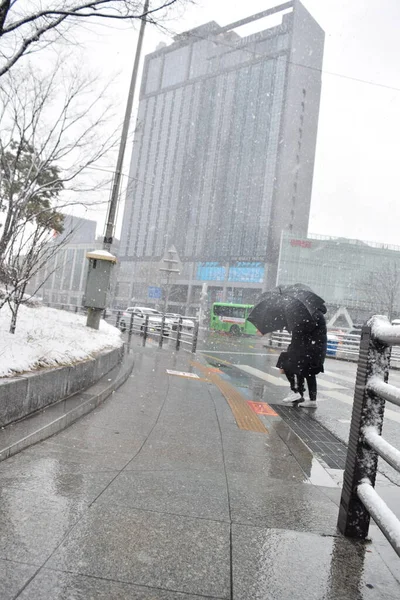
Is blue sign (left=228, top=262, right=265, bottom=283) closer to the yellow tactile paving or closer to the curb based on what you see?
the yellow tactile paving

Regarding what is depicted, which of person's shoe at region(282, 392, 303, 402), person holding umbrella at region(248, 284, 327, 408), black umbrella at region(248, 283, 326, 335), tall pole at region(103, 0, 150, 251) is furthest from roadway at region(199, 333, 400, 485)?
tall pole at region(103, 0, 150, 251)

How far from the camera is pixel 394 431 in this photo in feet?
18.1

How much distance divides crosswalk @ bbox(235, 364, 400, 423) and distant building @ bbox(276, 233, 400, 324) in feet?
214

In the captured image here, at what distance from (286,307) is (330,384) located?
379 cm

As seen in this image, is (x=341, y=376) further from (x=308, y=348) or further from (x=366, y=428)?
(x=366, y=428)

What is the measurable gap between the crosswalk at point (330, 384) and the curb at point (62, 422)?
3795mm

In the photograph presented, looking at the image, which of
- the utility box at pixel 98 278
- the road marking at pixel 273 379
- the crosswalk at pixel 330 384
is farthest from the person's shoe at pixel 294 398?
the utility box at pixel 98 278

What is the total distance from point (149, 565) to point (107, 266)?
28.5 ft

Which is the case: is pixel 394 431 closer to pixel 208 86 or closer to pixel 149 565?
pixel 149 565

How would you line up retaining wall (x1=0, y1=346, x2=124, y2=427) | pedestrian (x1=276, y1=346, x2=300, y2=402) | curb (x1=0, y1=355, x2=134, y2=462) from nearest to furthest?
1. curb (x1=0, y1=355, x2=134, y2=462)
2. retaining wall (x1=0, y1=346, x2=124, y2=427)
3. pedestrian (x1=276, y1=346, x2=300, y2=402)

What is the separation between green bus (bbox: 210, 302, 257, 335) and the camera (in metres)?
38.0

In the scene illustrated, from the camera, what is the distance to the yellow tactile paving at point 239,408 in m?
5.08

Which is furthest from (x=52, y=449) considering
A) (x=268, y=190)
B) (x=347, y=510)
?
(x=268, y=190)

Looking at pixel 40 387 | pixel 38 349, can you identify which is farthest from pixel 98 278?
pixel 40 387
